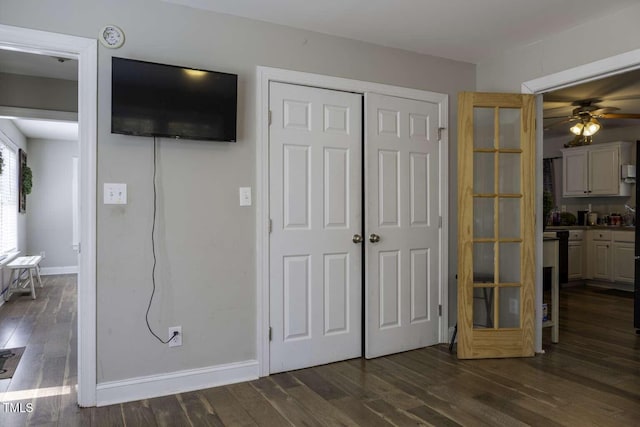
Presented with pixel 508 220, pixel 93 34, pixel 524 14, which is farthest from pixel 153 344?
pixel 524 14

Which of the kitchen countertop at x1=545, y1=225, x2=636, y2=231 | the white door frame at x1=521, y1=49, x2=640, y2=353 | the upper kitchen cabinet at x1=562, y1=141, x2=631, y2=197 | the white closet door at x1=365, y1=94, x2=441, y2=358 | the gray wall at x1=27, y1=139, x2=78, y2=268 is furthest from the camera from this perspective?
the gray wall at x1=27, y1=139, x2=78, y2=268

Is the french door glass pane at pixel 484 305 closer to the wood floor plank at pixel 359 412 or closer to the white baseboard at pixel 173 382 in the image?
the wood floor plank at pixel 359 412

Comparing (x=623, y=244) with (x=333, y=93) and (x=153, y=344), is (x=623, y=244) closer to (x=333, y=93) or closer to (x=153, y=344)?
(x=333, y=93)

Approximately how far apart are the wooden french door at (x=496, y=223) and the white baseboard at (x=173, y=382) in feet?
5.41

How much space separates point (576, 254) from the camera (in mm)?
6852

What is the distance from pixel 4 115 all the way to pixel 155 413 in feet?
10.2

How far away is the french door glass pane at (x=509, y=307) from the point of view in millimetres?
3496

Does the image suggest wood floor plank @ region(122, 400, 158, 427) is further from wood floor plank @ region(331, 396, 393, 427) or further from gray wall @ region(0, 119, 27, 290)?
gray wall @ region(0, 119, 27, 290)

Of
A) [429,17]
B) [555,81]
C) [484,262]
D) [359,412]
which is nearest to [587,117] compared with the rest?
[555,81]

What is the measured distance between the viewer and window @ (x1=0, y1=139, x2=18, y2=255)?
5.86m

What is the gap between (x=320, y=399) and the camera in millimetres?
2691

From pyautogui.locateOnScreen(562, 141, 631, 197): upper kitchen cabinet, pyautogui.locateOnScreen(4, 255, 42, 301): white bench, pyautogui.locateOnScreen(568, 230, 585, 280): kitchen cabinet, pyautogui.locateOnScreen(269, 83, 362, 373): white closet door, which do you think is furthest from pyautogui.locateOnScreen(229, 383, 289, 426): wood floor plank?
pyautogui.locateOnScreen(562, 141, 631, 197): upper kitchen cabinet

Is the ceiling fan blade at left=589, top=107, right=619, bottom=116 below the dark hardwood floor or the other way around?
the other way around

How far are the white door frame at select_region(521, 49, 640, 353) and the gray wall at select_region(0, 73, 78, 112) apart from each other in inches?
160
